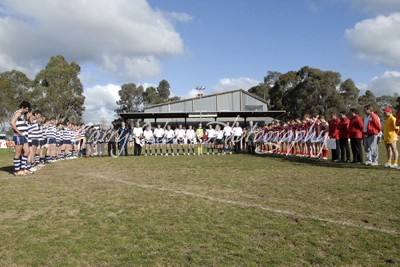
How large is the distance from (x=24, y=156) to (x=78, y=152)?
37.2 feet

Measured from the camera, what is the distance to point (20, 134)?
11.0 meters

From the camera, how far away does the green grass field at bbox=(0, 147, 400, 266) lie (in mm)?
3914

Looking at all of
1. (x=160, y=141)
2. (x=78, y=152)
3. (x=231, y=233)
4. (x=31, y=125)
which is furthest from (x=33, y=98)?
(x=231, y=233)

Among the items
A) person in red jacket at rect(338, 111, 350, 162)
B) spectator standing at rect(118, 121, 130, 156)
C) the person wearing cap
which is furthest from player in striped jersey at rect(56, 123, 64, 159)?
the person wearing cap

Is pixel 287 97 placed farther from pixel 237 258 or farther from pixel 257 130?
pixel 237 258

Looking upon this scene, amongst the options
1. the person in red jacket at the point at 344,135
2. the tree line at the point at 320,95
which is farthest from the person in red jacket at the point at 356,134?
the tree line at the point at 320,95

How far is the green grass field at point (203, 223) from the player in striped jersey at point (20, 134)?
2333mm

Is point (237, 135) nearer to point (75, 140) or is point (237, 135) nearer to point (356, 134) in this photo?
point (356, 134)

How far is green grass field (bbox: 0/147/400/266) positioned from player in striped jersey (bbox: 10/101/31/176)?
233 centimetres

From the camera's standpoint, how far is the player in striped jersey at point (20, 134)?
10845 mm

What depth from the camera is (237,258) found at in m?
3.85

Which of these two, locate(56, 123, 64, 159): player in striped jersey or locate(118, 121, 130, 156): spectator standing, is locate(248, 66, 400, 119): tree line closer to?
locate(118, 121, 130, 156): spectator standing

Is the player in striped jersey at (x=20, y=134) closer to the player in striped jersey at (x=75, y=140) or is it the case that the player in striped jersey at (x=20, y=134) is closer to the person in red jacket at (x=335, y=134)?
the player in striped jersey at (x=75, y=140)

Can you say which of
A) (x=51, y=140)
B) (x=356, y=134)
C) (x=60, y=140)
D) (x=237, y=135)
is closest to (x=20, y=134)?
A: (x=51, y=140)
